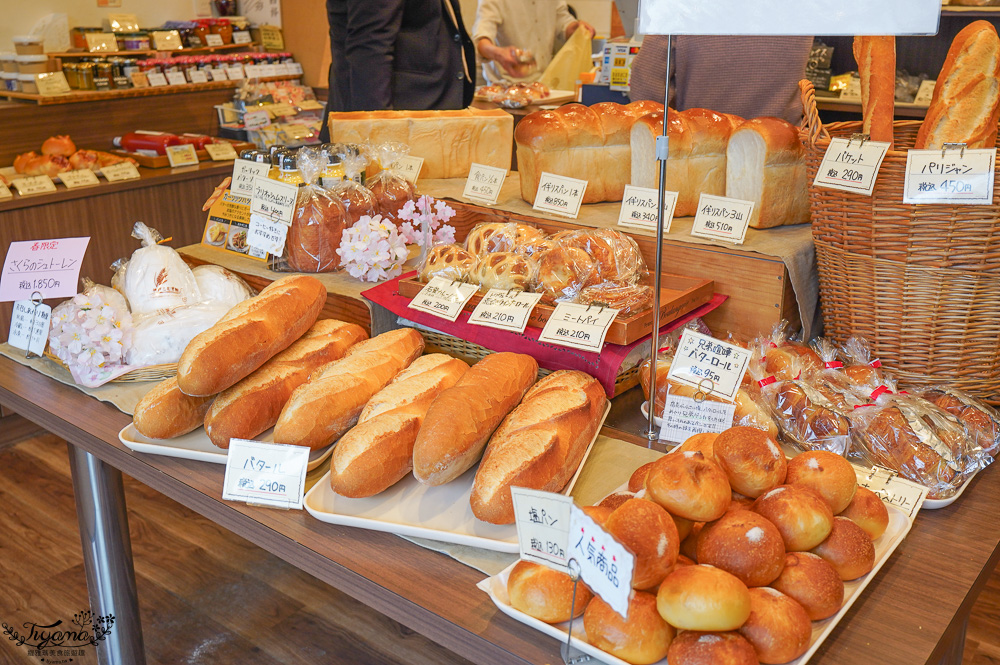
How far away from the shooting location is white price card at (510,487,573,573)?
0.79m

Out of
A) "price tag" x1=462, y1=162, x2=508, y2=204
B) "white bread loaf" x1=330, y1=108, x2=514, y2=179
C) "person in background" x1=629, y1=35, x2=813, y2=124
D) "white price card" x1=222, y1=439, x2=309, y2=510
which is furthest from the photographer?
"person in background" x1=629, y1=35, x2=813, y2=124

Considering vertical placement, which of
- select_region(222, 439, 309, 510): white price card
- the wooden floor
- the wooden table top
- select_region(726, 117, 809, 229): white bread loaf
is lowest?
the wooden floor

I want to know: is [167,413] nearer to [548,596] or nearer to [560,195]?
[548,596]

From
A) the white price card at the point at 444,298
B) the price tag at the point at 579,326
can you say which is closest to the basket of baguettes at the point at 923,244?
the price tag at the point at 579,326

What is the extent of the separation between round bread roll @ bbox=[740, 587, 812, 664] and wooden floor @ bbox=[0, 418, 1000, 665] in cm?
129

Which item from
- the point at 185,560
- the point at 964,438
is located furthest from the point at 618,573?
the point at 185,560

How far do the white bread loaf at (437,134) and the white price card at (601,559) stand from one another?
1523 millimetres

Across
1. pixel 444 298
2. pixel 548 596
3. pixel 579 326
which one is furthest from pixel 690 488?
pixel 444 298

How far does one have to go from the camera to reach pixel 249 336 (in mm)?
1316

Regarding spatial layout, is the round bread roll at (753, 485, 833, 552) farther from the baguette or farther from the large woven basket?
the large woven basket

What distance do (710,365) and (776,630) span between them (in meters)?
0.50

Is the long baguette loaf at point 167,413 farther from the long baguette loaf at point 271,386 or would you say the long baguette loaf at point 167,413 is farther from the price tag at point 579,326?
the price tag at point 579,326

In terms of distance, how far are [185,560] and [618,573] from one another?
1962 millimetres

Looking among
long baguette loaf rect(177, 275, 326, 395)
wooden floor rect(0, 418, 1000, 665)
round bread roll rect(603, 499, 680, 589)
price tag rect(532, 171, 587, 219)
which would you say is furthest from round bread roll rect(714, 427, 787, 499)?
wooden floor rect(0, 418, 1000, 665)
